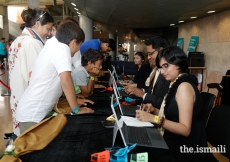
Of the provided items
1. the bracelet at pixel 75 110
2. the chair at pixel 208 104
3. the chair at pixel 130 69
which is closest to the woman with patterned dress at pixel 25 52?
the bracelet at pixel 75 110

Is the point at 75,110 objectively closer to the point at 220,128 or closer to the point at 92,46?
the point at 220,128

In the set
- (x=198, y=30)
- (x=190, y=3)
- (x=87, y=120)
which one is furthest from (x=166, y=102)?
(x=198, y=30)

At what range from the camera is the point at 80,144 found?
111cm

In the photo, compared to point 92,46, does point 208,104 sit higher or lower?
lower

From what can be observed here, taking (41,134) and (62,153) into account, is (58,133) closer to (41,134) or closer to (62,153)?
(41,134)

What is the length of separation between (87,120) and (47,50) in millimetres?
545

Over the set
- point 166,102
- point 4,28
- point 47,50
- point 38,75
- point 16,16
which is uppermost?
point 16,16

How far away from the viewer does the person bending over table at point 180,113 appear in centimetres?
129

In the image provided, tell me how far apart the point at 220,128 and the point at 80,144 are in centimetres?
94

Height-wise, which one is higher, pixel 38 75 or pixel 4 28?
pixel 4 28

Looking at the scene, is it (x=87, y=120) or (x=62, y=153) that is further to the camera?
(x=87, y=120)

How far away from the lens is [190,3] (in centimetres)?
466

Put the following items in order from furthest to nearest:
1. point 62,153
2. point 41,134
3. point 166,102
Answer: point 166,102 < point 41,134 < point 62,153

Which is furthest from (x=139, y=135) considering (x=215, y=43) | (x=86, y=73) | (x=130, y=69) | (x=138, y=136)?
(x=130, y=69)
